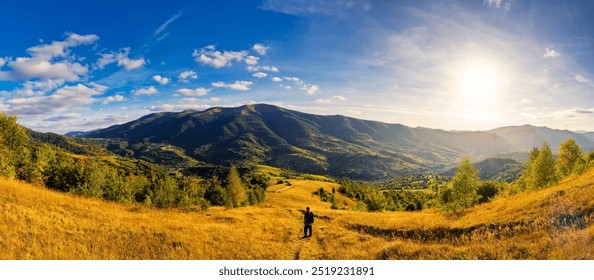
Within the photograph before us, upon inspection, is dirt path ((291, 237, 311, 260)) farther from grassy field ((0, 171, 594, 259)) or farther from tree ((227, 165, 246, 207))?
tree ((227, 165, 246, 207))

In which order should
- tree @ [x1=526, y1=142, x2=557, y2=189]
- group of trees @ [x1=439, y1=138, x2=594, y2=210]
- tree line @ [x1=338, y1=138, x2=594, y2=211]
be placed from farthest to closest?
tree @ [x1=526, y1=142, x2=557, y2=189], tree line @ [x1=338, y1=138, x2=594, y2=211], group of trees @ [x1=439, y1=138, x2=594, y2=210]

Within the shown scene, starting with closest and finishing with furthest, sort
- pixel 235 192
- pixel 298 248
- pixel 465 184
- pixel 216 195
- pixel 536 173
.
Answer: pixel 298 248 → pixel 465 184 → pixel 536 173 → pixel 235 192 → pixel 216 195

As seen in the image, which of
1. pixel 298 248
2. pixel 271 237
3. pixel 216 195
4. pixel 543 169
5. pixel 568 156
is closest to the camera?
pixel 298 248

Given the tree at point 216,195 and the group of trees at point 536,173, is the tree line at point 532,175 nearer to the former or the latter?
the group of trees at point 536,173

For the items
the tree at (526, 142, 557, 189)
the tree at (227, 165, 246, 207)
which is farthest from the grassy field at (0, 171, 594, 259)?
the tree at (227, 165, 246, 207)

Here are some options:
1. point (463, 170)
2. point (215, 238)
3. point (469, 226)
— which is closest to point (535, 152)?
point (463, 170)

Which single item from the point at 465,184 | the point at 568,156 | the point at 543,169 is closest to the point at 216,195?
the point at 465,184

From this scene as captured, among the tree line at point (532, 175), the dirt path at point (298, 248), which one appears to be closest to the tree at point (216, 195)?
the tree line at point (532, 175)

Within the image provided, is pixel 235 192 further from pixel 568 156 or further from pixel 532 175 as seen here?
pixel 568 156

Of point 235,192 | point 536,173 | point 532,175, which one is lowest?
point 235,192

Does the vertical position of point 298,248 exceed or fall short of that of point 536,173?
it falls short

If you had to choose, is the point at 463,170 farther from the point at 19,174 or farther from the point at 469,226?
the point at 19,174

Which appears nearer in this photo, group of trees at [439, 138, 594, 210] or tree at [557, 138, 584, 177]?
group of trees at [439, 138, 594, 210]
